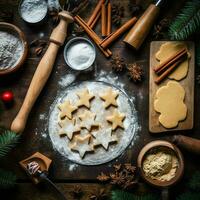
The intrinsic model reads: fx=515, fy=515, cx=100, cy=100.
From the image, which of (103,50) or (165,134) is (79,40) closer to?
(103,50)

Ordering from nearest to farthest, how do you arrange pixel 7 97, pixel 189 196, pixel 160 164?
1. pixel 189 196
2. pixel 160 164
3. pixel 7 97

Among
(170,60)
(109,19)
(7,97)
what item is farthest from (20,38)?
(170,60)

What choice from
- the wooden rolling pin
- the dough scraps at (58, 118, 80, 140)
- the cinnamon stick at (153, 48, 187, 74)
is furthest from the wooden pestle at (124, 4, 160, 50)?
the dough scraps at (58, 118, 80, 140)

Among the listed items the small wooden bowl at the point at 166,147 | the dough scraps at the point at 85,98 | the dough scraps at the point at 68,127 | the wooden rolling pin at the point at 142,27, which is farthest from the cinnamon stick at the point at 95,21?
the small wooden bowl at the point at 166,147

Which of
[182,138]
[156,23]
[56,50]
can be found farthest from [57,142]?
[156,23]

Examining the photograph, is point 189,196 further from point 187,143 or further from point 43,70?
point 43,70
